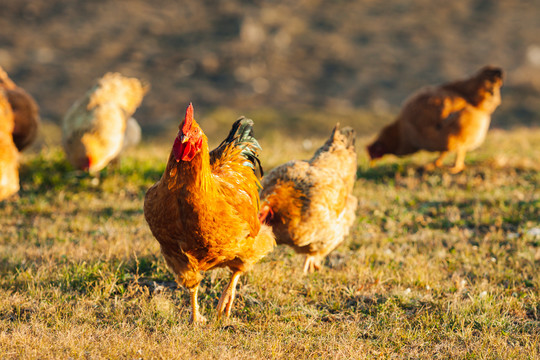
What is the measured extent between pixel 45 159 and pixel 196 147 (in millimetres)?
5826

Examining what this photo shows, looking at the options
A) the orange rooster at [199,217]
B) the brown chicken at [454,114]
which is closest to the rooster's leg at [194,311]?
the orange rooster at [199,217]

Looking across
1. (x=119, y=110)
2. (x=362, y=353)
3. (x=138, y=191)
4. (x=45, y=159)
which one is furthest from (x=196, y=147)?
(x=45, y=159)

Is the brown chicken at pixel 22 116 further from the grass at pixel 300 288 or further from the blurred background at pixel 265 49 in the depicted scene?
the blurred background at pixel 265 49

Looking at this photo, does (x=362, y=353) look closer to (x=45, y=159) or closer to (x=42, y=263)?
(x=42, y=263)

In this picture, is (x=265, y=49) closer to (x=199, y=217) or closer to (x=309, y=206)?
(x=309, y=206)

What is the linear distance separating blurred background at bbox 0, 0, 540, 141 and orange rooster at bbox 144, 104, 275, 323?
38889 millimetres

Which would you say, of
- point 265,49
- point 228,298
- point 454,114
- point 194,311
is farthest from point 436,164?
point 265,49

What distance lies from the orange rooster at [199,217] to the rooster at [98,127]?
3.50m

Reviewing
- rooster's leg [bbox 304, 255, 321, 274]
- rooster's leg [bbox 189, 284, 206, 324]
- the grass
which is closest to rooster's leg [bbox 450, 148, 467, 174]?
the grass

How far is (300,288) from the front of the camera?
4125mm

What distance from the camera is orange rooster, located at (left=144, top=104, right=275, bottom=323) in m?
3.13

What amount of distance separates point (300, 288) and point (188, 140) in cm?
182

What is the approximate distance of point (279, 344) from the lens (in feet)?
10.3

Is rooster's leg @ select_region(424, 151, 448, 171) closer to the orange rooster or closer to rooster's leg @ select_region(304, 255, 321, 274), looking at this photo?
rooster's leg @ select_region(304, 255, 321, 274)
